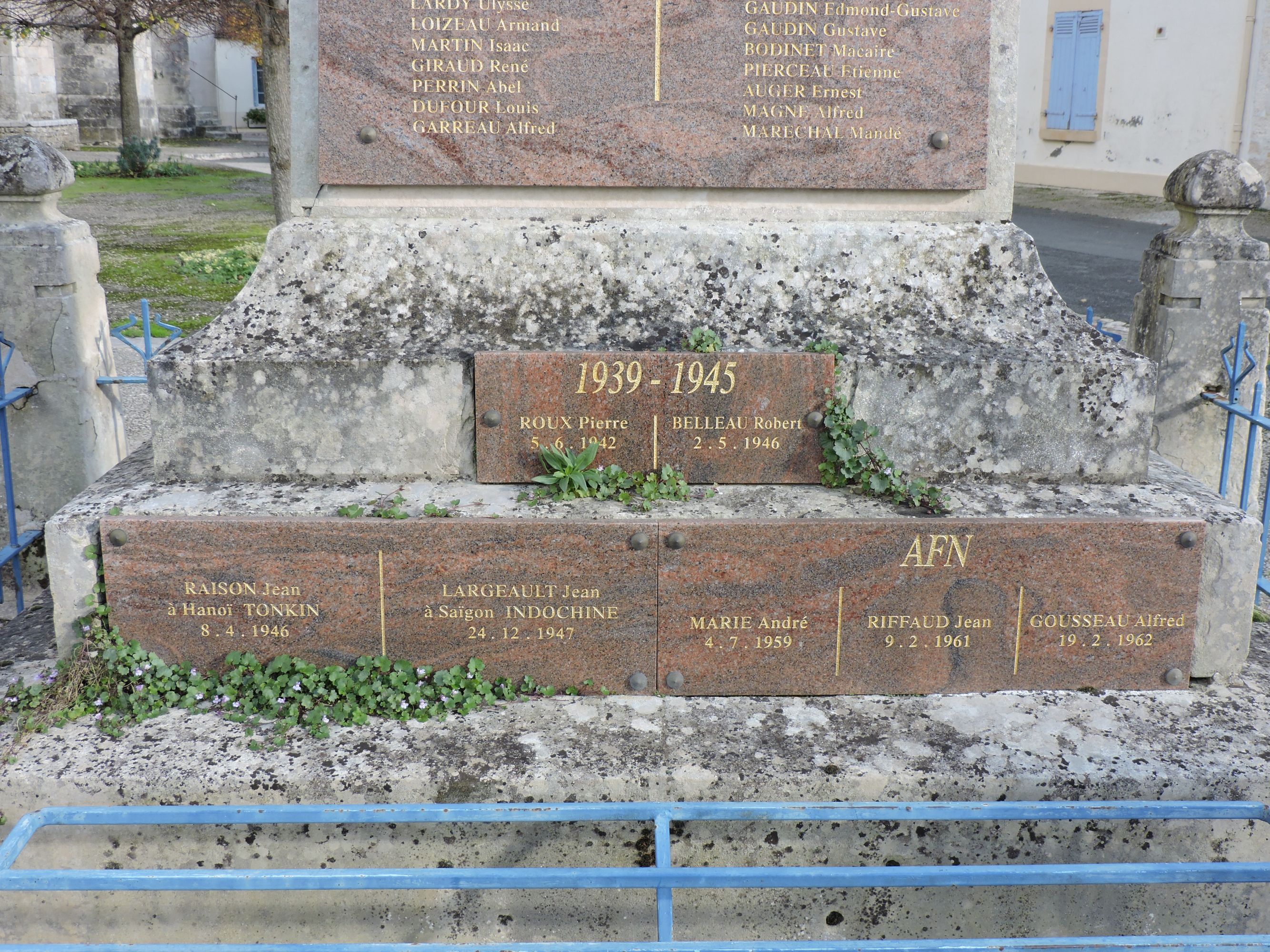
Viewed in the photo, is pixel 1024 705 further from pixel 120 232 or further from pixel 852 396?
pixel 120 232

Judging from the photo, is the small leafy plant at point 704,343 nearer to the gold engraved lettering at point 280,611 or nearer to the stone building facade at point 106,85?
the gold engraved lettering at point 280,611

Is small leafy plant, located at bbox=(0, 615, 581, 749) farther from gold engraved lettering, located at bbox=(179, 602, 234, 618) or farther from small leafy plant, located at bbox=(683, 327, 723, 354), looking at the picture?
small leafy plant, located at bbox=(683, 327, 723, 354)

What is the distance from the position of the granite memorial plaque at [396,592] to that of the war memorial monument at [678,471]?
10 mm

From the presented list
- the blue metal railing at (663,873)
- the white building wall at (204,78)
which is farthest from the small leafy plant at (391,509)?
the white building wall at (204,78)

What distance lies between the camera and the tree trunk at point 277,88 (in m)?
8.17

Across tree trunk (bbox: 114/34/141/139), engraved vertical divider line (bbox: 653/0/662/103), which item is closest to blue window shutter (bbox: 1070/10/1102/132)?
engraved vertical divider line (bbox: 653/0/662/103)

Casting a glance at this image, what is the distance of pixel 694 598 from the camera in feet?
10.6

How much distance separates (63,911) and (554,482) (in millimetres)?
1648

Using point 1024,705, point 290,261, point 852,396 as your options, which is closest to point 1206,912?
point 1024,705

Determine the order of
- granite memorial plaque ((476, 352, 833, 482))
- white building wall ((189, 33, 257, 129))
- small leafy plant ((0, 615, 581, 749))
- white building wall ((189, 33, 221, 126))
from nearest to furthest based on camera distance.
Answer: small leafy plant ((0, 615, 581, 749)) < granite memorial plaque ((476, 352, 833, 482)) < white building wall ((189, 33, 221, 126)) < white building wall ((189, 33, 257, 129))

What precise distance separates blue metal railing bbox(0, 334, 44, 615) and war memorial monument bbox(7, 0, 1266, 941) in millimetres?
683

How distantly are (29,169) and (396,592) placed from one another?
2069 millimetres

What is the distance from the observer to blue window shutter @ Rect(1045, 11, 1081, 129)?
18.0m

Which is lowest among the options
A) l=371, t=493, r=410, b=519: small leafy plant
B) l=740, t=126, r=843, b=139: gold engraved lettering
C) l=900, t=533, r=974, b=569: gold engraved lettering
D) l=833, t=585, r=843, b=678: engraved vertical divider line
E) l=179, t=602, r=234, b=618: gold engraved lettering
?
l=833, t=585, r=843, b=678: engraved vertical divider line
